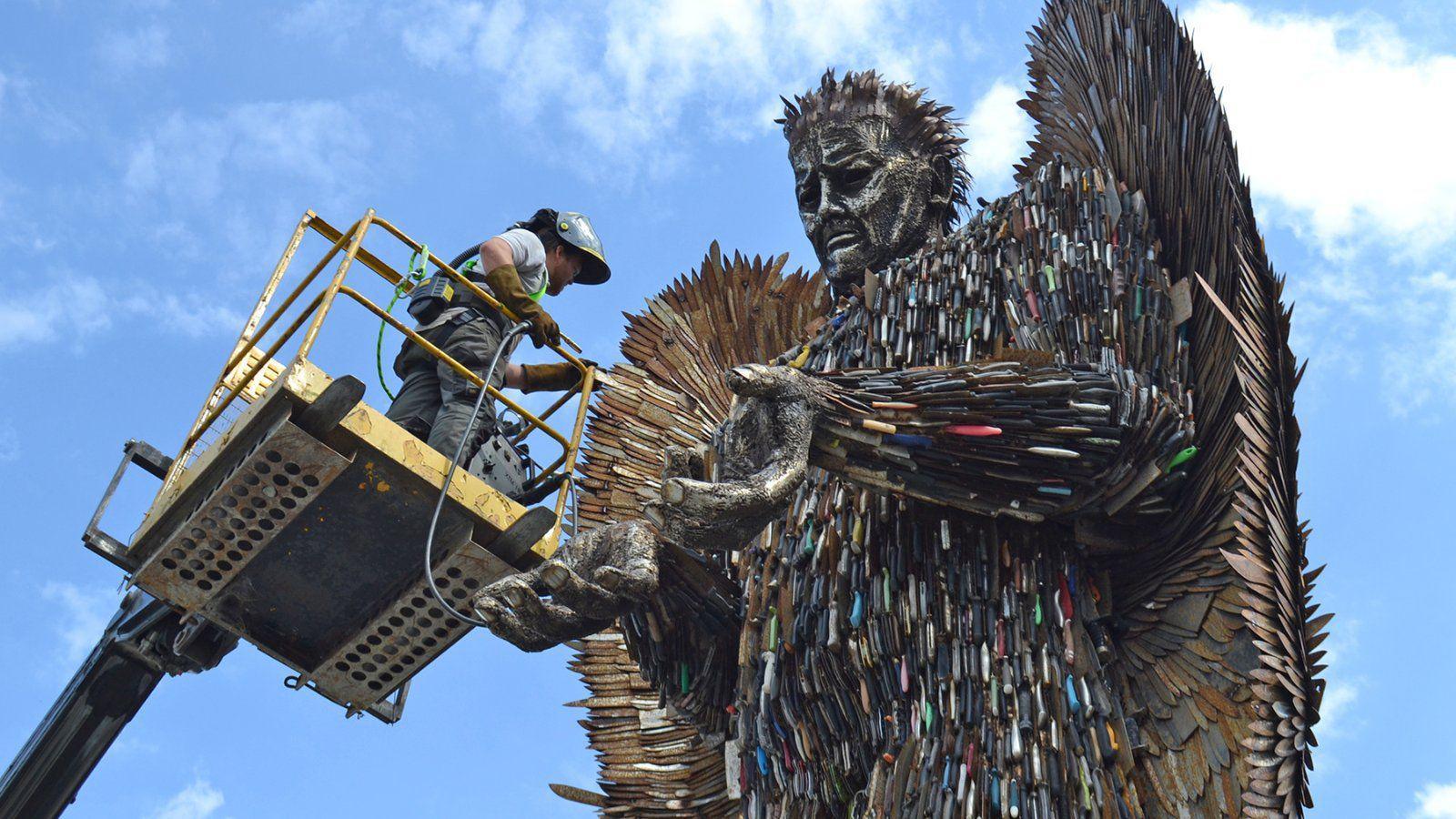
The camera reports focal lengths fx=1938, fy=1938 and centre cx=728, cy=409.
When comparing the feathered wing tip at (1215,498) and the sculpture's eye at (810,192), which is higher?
the sculpture's eye at (810,192)

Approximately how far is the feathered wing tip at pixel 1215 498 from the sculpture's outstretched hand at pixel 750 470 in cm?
110

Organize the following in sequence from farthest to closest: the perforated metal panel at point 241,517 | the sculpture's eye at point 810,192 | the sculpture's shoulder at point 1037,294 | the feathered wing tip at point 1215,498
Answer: the sculpture's eye at point 810,192 → the perforated metal panel at point 241,517 → the sculpture's shoulder at point 1037,294 → the feathered wing tip at point 1215,498

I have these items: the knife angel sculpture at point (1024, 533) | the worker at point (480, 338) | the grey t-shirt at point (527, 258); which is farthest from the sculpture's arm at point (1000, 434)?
the grey t-shirt at point (527, 258)

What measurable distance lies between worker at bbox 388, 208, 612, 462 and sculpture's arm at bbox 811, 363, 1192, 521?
64.2 inches

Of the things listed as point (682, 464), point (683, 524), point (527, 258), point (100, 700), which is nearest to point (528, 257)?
point (527, 258)

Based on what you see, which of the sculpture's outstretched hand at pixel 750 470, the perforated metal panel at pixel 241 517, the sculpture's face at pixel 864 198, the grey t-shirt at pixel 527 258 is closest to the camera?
the sculpture's outstretched hand at pixel 750 470

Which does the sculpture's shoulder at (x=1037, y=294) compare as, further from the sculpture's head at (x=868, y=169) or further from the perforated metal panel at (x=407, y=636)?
the perforated metal panel at (x=407, y=636)

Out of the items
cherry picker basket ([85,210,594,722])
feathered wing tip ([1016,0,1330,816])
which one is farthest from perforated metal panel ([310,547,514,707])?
feathered wing tip ([1016,0,1330,816])

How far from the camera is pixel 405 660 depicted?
617 centimetres

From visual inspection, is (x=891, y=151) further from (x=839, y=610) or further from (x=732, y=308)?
(x=839, y=610)

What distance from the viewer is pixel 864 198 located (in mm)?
6250

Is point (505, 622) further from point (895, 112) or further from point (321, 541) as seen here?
point (895, 112)

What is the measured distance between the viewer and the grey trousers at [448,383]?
20.0ft

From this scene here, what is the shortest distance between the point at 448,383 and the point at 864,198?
4.81 feet
